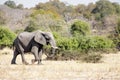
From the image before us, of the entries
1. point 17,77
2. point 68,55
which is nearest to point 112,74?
point 17,77

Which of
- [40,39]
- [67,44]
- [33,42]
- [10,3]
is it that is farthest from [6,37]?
[10,3]

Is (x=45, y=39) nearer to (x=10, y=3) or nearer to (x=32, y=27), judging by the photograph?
(x=32, y=27)

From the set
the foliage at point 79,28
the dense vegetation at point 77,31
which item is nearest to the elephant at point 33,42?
the dense vegetation at point 77,31

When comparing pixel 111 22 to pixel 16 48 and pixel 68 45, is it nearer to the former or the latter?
pixel 68 45

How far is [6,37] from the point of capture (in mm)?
38000

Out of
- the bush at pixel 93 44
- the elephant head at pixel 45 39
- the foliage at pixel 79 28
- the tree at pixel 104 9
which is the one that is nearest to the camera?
the elephant head at pixel 45 39

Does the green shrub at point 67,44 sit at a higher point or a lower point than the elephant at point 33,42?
lower

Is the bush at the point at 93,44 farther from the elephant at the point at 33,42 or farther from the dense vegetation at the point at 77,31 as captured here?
the elephant at the point at 33,42

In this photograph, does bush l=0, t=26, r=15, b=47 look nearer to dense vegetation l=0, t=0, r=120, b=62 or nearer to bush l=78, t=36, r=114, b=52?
dense vegetation l=0, t=0, r=120, b=62

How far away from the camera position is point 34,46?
20375 mm

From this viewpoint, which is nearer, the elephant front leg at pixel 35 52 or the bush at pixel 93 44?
the elephant front leg at pixel 35 52

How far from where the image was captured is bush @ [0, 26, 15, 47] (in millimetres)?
37000

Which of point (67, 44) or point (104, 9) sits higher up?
point (104, 9)

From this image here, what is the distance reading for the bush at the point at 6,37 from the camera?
37.0 m
